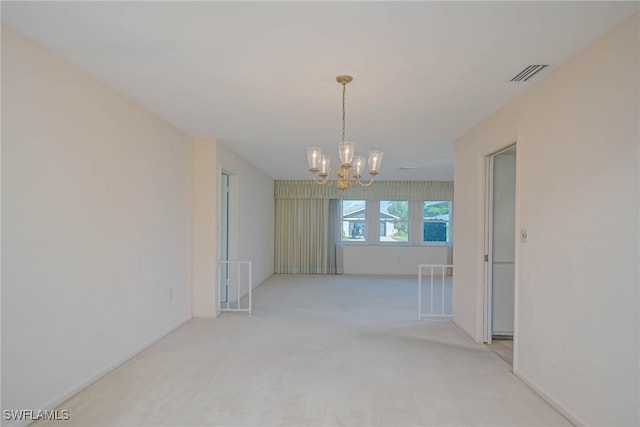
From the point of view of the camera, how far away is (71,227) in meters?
2.50

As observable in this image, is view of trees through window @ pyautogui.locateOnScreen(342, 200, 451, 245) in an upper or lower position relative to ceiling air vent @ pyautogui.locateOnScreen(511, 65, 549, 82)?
lower

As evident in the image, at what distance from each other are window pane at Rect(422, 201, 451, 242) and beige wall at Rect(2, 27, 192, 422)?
6.74m

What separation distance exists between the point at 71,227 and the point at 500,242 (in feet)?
12.7

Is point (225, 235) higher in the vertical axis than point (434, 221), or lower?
lower

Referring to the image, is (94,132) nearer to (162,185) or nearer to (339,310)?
(162,185)

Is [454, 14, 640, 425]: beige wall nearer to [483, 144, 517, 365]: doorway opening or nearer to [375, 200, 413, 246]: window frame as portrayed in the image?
[483, 144, 517, 365]: doorway opening

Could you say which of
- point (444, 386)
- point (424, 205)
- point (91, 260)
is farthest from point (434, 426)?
point (424, 205)

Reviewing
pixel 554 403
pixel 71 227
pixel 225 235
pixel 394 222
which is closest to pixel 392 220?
pixel 394 222

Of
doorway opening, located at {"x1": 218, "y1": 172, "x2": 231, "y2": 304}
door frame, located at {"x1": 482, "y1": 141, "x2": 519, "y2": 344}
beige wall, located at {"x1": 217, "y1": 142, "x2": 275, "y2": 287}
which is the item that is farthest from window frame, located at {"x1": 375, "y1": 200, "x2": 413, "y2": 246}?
door frame, located at {"x1": 482, "y1": 141, "x2": 519, "y2": 344}

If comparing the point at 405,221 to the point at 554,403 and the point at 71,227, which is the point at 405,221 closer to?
the point at 554,403

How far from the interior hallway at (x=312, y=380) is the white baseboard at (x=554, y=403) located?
0.14ft

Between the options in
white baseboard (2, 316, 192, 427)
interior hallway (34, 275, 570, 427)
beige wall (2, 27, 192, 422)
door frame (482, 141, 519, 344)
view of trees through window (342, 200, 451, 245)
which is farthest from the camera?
view of trees through window (342, 200, 451, 245)

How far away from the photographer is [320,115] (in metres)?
3.52

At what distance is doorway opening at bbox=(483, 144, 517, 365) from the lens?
379 cm
